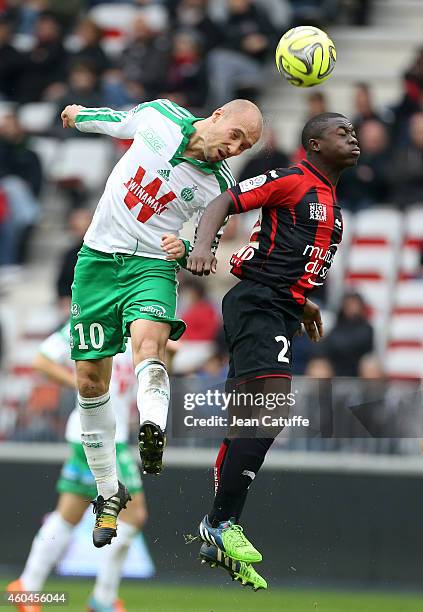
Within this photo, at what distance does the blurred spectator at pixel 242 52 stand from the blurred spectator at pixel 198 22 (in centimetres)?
20

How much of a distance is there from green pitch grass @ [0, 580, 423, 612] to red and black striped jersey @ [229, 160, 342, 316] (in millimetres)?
3061

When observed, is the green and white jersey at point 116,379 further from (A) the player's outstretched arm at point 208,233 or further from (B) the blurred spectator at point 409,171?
(B) the blurred spectator at point 409,171

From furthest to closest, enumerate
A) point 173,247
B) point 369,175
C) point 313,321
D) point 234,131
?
1. point 369,175
2. point 313,321
3. point 234,131
4. point 173,247

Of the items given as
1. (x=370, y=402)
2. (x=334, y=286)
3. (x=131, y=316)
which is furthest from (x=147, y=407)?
(x=334, y=286)

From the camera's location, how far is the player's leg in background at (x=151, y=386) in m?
8.66

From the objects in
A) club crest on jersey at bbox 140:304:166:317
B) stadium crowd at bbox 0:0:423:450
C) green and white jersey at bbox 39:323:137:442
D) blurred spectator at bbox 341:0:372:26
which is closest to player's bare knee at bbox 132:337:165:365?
club crest on jersey at bbox 140:304:166:317

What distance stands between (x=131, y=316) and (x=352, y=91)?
999 centimetres

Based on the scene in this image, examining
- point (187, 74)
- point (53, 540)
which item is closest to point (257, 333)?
point (53, 540)

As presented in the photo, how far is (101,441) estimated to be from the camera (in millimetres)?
9781

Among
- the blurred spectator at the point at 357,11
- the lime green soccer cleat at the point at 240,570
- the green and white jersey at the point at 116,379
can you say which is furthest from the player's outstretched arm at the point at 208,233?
the blurred spectator at the point at 357,11

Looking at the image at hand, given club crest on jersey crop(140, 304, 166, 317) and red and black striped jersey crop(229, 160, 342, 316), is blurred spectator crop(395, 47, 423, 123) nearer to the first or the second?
red and black striped jersey crop(229, 160, 342, 316)

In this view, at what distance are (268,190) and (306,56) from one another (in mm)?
861

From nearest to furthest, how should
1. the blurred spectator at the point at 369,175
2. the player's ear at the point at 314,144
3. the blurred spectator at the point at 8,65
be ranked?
the player's ear at the point at 314,144 < the blurred spectator at the point at 369,175 < the blurred spectator at the point at 8,65

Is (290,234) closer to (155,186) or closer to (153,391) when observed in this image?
(155,186)
